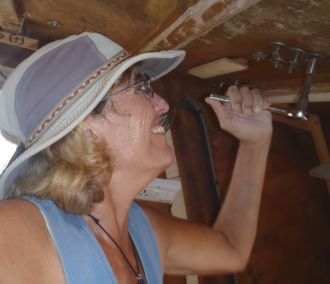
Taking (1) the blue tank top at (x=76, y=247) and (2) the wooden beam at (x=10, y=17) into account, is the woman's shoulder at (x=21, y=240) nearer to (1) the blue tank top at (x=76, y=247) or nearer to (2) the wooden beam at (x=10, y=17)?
(1) the blue tank top at (x=76, y=247)

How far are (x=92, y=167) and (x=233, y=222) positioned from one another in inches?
23.3

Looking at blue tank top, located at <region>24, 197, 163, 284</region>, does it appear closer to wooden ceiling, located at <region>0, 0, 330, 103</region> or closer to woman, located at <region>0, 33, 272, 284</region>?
woman, located at <region>0, 33, 272, 284</region>

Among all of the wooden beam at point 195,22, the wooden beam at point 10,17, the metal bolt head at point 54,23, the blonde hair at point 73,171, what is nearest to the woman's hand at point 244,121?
the wooden beam at point 195,22

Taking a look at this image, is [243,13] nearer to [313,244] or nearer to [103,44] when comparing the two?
[103,44]

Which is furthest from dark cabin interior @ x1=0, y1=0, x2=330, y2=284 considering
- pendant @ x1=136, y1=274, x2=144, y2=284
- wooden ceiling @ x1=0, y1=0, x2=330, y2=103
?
pendant @ x1=136, y1=274, x2=144, y2=284

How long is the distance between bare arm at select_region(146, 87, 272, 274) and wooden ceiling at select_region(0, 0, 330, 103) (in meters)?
0.22

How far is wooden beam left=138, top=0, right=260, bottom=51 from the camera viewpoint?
2.88ft

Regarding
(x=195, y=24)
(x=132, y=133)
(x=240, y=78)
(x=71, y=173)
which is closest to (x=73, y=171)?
(x=71, y=173)

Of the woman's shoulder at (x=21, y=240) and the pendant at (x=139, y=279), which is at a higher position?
the woman's shoulder at (x=21, y=240)

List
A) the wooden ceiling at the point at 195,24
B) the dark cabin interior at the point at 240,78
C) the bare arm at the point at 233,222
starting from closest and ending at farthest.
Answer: the wooden ceiling at the point at 195,24 < the dark cabin interior at the point at 240,78 < the bare arm at the point at 233,222

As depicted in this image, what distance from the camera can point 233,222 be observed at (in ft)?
4.35

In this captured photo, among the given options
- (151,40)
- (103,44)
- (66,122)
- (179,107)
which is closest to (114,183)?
(66,122)

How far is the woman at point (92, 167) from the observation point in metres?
0.87

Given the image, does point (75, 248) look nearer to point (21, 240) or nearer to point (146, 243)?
point (21, 240)
